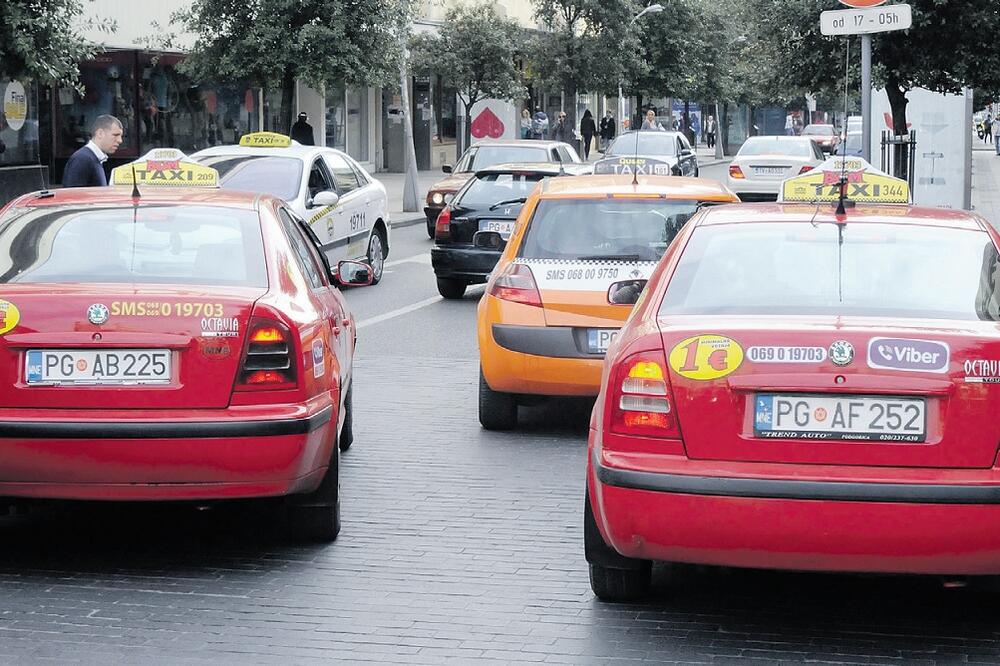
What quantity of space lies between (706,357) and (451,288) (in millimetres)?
11895

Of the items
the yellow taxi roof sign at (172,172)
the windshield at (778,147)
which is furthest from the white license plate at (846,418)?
the windshield at (778,147)

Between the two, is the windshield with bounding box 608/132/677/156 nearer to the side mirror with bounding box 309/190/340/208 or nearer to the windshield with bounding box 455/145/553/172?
the windshield with bounding box 455/145/553/172

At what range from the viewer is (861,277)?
5.62 meters

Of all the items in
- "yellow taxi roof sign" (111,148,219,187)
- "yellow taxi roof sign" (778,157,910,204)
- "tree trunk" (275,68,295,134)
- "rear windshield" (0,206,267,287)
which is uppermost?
"tree trunk" (275,68,295,134)

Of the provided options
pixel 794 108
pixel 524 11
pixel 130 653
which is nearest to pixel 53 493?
pixel 130 653

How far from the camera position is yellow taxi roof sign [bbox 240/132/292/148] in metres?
17.3

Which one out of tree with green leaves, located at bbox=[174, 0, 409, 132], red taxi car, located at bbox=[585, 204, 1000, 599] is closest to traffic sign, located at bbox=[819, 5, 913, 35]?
red taxi car, located at bbox=[585, 204, 1000, 599]

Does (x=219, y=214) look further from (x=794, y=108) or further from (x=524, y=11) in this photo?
(x=794, y=108)

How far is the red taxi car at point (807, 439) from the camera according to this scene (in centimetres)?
493

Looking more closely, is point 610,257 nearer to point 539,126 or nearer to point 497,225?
point 497,225

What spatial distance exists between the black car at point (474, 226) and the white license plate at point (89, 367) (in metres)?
10.1

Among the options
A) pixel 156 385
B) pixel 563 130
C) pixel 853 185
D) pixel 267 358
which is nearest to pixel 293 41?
pixel 853 185

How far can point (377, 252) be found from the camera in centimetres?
1861

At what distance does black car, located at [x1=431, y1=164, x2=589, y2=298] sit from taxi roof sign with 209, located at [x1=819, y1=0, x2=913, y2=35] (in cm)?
415
